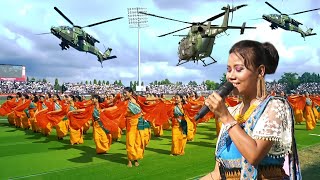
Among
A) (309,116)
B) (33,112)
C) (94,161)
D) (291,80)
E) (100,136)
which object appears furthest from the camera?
(291,80)

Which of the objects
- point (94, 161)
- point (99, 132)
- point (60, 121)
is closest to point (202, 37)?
point (60, 121)

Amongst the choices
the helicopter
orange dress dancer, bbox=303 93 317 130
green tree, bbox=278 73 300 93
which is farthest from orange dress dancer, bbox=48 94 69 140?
green tree, bbox=278 73 300 93

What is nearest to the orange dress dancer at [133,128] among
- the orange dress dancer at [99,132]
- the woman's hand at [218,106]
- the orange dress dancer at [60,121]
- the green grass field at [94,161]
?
the green grass field at [94,161]

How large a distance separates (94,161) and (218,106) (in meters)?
A: 8.28

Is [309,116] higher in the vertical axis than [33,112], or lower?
lower

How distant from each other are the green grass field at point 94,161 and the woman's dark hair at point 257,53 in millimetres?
5960

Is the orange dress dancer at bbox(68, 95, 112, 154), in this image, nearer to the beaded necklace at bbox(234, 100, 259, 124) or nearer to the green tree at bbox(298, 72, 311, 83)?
the beaded necklace at bbox(234, 100, 259, 124)

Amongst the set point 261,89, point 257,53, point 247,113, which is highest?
point 257,53

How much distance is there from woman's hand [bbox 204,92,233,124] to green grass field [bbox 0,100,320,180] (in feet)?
20.1

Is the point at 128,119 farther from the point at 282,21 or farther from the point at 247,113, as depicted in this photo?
the point at 282,21

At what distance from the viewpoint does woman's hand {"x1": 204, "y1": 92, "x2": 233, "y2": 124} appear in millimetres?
1700

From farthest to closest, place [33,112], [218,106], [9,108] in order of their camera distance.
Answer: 1. [9,108]
2. [33,112]
3. [218,106]

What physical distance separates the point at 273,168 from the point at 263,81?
48 cm

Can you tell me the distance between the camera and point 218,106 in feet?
5.58
